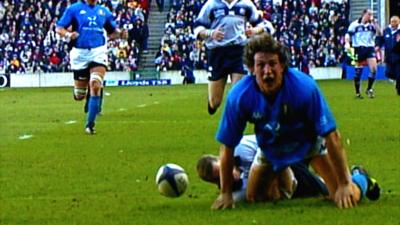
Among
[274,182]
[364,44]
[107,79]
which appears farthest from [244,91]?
[107,79]

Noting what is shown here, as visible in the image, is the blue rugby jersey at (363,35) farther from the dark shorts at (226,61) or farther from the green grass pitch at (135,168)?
the dark shorts at (226,61)

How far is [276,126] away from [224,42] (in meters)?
8.60

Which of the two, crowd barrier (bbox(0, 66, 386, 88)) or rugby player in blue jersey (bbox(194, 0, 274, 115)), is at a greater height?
rugby player in blue jersey (bbox(194, 0, 274, 115))

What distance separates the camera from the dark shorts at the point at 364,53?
3356cm

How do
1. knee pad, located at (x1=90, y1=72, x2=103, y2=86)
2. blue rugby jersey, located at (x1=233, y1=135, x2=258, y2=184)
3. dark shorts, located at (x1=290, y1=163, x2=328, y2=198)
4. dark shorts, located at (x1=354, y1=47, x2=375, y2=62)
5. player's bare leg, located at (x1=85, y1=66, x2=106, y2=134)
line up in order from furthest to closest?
1. dark shorts, located at (x1=354, y1=47, x2=375, y2=62)
2. knee pad, located at (x1=90, y1=72, x2=103, y2=86)
3. player's bare leg, located at (x1=85, y1=66, x2=106, y2=134)
4. blue rugby jersey, located at (x1=233, y1=135, x2=258, y2=184)
5. dark shorts, located at (x1=290, y1=163, x2=328, y2=198)

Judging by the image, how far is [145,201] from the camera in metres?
10.2

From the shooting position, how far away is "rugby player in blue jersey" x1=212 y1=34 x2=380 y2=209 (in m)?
9.07

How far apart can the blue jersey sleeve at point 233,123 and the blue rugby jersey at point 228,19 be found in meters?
8.41

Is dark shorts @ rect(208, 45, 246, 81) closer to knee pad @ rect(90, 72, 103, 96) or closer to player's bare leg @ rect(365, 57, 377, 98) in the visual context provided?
knee pad @ rect(90, 72, 103, 96)

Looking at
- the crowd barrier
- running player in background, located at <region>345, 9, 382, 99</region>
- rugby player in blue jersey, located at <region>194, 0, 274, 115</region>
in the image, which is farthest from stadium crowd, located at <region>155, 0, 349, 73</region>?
rugby player in blue jersey, located at <region>194, 0, 274, 115</region>

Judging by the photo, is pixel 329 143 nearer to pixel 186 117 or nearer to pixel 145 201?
pixel 145 201

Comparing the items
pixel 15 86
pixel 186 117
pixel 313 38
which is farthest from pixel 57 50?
pixel 186 117

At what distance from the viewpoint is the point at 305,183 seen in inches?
395

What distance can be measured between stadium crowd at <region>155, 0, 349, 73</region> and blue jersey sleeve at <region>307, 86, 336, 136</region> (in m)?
44.7
